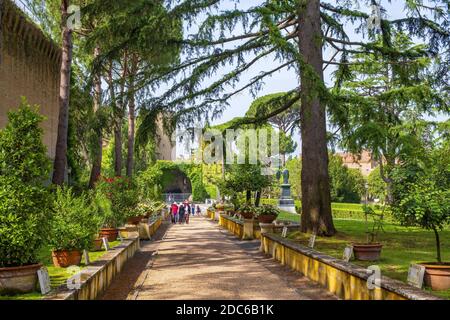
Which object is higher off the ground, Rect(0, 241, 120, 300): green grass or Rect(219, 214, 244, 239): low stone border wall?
Rect(219, 214, 244, 239): low stone border wall

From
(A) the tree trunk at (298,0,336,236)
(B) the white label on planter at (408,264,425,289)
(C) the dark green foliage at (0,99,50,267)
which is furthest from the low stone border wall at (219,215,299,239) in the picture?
(C) the dark green foliage at (0,99,50,267)

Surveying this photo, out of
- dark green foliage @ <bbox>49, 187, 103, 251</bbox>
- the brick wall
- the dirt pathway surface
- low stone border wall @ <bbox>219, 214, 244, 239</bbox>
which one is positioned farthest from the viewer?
the brick wall

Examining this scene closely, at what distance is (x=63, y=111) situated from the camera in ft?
47.4

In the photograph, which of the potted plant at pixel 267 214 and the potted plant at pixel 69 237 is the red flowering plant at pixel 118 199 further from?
the potted plant at pixel 69 237

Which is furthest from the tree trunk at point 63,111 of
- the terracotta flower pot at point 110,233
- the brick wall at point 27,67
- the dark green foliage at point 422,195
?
the dark green foliage at point 422,195

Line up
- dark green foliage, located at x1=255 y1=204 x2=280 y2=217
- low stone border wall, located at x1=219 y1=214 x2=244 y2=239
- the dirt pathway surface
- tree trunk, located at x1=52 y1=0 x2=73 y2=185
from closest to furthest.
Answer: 1. the dirt pathway surface
2. tree trunk, located at x1=52 y1=0 x2=73 y2=185
3. dark green foliage, located at x1=255 y1=204 x2=280 y2=217
4. low stone border wall, located at x1=219 y1=214 x2=244 y2=239

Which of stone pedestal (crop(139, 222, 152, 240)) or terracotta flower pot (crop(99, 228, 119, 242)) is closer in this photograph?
terracotta flower pot (crop(99, 228, 119, 242))

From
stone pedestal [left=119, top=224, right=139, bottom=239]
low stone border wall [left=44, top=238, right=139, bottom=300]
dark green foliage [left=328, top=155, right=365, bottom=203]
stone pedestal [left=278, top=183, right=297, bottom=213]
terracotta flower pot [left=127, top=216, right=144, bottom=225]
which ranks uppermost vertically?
dark green foliage [left=328, top=155, right=365, bottom=203]

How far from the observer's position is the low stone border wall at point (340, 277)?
5660 millimetres

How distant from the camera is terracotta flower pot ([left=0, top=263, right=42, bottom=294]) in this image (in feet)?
19.2

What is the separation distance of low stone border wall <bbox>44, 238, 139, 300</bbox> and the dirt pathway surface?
0.59 ft

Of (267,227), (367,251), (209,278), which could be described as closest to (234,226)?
(267,227)

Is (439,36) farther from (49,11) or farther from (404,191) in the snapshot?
(49,11)

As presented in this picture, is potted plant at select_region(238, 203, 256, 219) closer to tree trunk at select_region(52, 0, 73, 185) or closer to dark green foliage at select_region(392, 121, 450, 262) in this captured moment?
tree trunk at select_region(52, 0, 73, 185)
